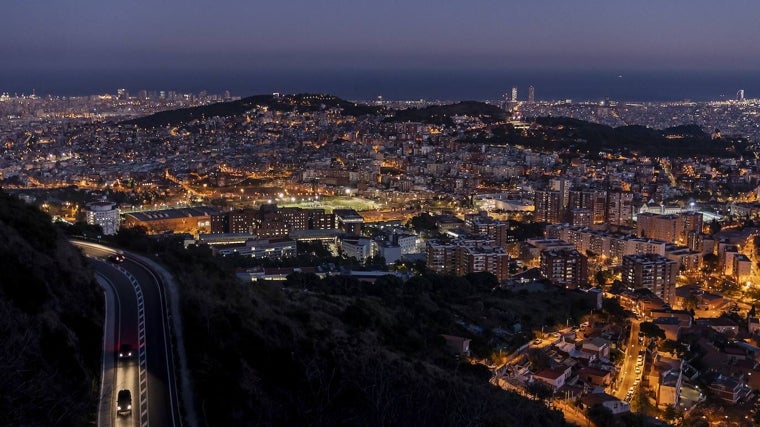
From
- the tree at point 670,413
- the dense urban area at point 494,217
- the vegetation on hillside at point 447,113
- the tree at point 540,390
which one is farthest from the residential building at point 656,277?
the vegetation on hillside at point 447,113

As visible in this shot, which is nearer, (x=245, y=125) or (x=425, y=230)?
(x=425, y=230)

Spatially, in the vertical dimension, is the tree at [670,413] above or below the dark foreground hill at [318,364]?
below

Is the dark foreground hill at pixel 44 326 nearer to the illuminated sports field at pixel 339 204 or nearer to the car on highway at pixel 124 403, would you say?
the car on highway at pixel 124 403

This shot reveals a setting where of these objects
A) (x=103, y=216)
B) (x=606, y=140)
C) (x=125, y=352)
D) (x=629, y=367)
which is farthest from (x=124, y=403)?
(x=606, y=140)

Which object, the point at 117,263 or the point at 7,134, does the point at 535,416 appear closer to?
the point at 117,263

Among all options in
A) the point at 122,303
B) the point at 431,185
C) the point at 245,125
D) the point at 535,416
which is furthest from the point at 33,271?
the point at 245,125

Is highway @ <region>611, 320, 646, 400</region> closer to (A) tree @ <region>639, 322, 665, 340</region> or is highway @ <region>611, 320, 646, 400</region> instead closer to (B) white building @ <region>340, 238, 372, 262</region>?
(A) tree @ <region>639, 322, 665, 340</region>

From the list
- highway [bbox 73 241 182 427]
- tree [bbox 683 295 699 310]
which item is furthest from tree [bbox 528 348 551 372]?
tree [bbox 683 295 699 310]
